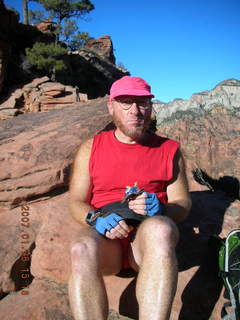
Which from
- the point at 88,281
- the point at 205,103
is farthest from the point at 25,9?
the point at 88,281

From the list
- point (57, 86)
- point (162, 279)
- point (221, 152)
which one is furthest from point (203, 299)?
point (57, 86)

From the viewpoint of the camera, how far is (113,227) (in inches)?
76.8

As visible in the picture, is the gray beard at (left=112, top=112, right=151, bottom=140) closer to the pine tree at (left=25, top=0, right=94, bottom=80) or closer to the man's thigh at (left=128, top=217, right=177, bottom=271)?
the man's thigh at (left=128, top=217, right=177, bottom=271)

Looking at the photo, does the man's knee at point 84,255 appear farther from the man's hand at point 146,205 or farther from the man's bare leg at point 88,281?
the man's hand at point 146,205

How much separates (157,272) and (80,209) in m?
0.88

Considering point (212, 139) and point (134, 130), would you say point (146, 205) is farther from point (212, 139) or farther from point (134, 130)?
point (212, 139)

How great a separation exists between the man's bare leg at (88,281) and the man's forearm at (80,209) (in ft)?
1.14

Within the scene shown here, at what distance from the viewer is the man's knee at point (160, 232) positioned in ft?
5.80

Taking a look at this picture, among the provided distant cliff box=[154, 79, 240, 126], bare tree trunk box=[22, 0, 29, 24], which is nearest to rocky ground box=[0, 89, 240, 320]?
distant cliff box=[154, 79, 240, 126]

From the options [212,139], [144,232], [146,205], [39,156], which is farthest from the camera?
[212,139]

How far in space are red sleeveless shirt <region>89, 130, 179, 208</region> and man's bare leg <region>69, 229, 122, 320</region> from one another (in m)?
0.58

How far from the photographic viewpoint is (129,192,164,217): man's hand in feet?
6.63

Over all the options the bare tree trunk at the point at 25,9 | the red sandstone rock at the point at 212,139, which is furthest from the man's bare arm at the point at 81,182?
the bare tree trunk at the point at 25,9

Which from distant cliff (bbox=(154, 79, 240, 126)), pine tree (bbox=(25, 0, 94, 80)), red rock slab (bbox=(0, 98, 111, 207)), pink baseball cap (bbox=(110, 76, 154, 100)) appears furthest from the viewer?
pine tree (bbox=(25, 0, 94, 80))
